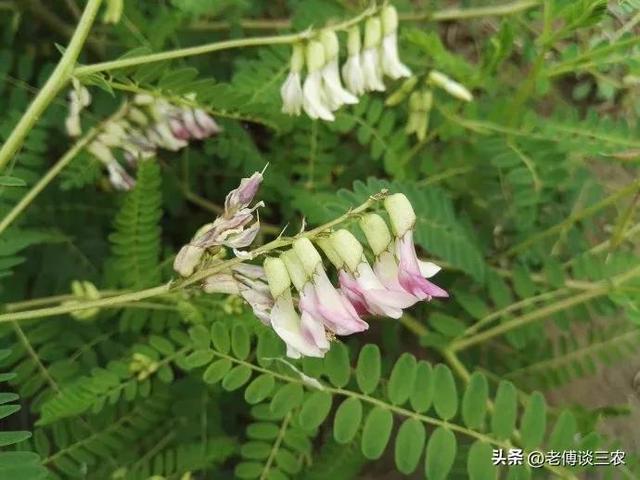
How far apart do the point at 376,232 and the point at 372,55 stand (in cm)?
42

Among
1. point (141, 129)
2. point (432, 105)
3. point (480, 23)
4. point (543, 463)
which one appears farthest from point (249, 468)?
point (480, 23)

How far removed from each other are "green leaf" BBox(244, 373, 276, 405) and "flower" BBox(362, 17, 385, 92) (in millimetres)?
443

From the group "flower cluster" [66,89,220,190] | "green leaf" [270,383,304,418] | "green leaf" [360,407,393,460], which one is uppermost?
"flower cluster" [66,89,220,190]

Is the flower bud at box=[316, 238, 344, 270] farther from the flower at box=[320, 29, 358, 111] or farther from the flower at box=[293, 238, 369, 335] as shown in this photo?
the flower at box=[320, 29, 358, 111]

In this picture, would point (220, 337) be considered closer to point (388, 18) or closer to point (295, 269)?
point (295, 269)

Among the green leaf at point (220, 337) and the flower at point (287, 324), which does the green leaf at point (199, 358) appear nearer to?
the green leaf at point (220, 337)

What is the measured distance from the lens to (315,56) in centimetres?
107

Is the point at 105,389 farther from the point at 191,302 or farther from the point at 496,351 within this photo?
the point at 496,351

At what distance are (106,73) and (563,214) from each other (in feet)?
2.72

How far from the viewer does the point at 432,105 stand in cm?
141

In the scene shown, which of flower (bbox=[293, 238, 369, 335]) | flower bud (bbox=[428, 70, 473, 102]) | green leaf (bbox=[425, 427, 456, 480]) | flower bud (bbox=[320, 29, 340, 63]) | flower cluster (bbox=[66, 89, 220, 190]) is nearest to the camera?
flower (bbox=[293, 238, 369, 335])

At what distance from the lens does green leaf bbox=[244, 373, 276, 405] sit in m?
0.98

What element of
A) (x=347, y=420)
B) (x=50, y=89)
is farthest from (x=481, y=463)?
(x=50, y=89)

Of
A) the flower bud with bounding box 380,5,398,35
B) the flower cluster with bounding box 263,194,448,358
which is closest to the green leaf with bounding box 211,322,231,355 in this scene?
the flower cluster with bounding box 263,194,448,358
